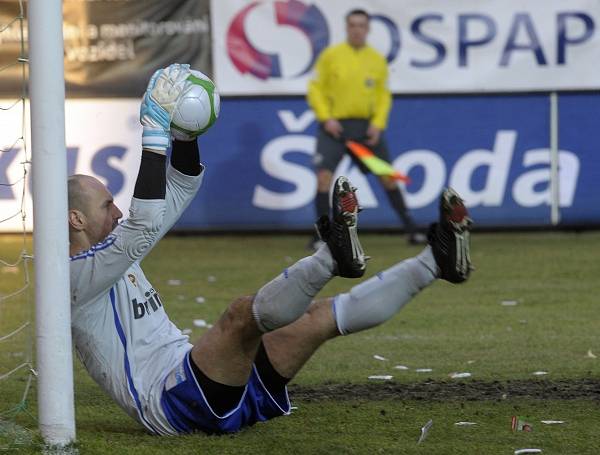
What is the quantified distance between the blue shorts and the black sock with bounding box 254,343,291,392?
0.02m

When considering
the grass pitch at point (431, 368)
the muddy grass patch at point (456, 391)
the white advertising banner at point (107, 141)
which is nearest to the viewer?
the grass pitch at point (431, 368)

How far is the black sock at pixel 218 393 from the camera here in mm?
5191

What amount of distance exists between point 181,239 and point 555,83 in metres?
4.37

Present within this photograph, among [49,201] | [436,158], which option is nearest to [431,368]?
[49,201]

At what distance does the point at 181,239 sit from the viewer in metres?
14.3

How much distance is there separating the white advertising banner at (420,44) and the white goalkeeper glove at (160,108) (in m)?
8.65

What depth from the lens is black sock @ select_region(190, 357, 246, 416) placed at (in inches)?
204

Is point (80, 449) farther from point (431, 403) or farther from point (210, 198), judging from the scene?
point (210, 198)

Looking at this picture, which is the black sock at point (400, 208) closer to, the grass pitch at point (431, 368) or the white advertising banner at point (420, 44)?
the grass pitch at point (431, 368)

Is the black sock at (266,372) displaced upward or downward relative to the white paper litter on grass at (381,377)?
upward

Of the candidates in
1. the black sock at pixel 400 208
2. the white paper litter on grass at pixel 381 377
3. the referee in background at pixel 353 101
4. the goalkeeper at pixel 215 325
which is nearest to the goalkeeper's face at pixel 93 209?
the goalkeeper at pixel 215 325

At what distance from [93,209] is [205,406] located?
948 mm

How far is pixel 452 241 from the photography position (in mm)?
5066

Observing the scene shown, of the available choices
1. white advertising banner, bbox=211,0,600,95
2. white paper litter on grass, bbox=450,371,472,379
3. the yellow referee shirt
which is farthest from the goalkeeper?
white advertising banner, bbox=211,0,600,95
